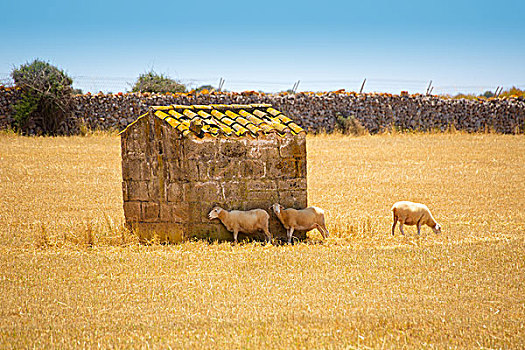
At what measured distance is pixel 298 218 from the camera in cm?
1003

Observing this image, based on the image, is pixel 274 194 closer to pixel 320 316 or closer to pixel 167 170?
pixel 167 170

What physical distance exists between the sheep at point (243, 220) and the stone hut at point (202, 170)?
23 centimetres

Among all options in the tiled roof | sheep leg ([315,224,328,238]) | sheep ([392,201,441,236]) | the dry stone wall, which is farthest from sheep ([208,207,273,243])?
the dry stone wall

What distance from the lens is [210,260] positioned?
878 centimetres

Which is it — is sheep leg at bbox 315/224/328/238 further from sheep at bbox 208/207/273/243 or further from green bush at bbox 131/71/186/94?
green bush at bbox 131/71/186/94

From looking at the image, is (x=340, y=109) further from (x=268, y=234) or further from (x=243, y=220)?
(x=243, y=220)

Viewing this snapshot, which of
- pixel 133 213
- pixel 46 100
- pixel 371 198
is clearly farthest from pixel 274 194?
pixel 46 100

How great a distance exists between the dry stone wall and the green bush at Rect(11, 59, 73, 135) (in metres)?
0.39

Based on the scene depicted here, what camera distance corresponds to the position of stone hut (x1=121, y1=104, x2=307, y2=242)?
9.96 m

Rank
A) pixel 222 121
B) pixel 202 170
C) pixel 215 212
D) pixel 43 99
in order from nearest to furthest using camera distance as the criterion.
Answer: pixel 215 212 < pixel 202 170 < pixel 222 121 < pixel 43 99

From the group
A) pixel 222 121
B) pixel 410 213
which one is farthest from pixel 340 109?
pixel 222 121

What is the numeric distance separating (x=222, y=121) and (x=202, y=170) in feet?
3.37

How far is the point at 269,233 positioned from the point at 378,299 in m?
3.35

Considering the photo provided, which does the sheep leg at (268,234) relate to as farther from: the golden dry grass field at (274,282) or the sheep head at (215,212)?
the sheep head at (215,212)
